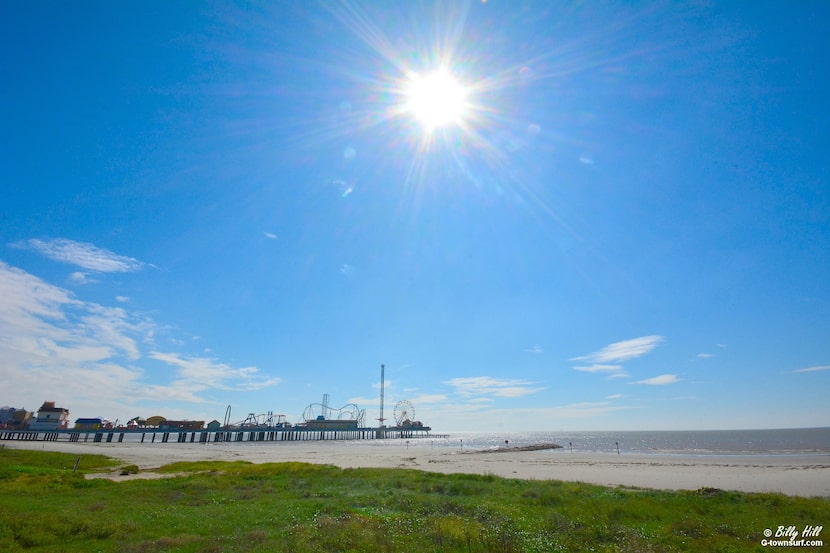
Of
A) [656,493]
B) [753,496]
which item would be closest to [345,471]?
[656,493]

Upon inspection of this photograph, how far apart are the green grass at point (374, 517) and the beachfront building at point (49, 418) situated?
14485 centimetres

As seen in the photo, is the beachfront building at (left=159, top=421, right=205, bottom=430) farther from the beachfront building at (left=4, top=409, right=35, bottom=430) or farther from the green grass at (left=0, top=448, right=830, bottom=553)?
the green grass at (left=0, top=448, right=830, bottom=553)

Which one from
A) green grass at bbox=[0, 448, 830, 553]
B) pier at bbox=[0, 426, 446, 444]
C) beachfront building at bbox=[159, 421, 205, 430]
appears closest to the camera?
green grass at bbox=[0, 448, 830, 553]

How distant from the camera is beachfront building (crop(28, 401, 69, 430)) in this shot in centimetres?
13275

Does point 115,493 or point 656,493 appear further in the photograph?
point 656,493

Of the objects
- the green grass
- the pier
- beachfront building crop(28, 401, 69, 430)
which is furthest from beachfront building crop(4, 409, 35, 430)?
the green grass

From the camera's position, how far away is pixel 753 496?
22734 mm

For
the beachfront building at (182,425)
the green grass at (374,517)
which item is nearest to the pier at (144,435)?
the beachfront building at (182,425)

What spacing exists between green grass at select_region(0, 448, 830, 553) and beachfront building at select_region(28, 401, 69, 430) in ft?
475

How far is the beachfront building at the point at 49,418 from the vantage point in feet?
436

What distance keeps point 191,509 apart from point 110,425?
183m

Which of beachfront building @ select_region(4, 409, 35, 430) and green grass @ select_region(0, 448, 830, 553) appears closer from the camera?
green grass @ select_region(0, 448, 830, 553)

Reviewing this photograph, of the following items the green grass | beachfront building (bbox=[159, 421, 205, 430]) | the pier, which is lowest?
the pier

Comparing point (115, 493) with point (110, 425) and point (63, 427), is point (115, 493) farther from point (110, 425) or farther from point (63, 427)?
point (110, 425)
